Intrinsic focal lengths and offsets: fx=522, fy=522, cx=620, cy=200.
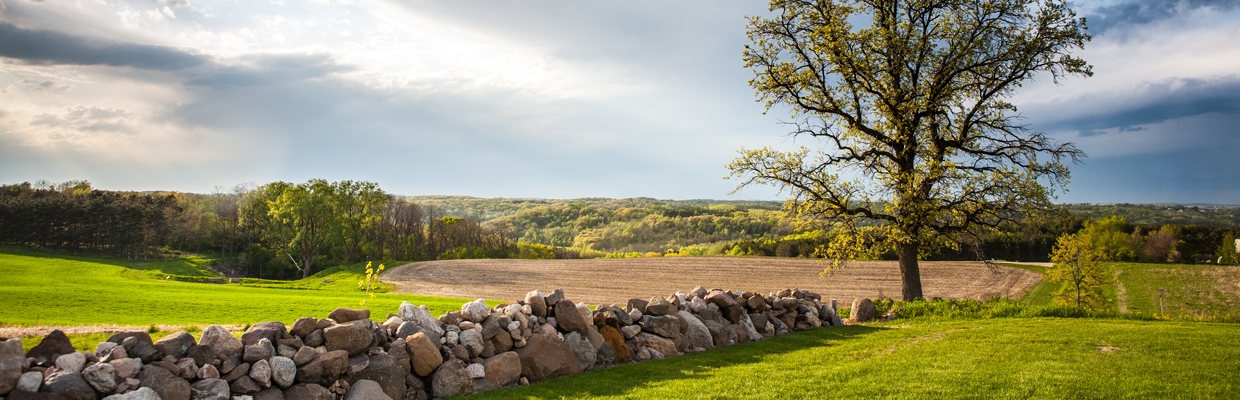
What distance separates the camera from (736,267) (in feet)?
128

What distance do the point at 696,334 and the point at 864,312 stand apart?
636 cm

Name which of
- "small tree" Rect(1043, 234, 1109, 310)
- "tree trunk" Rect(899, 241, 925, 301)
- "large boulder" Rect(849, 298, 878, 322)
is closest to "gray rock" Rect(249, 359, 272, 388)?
"large boulder" Rect(849, 298, 878, 322)

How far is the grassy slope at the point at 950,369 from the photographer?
18.9 feet

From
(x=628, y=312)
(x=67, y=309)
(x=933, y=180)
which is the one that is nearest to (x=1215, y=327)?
(x=933, y=180)

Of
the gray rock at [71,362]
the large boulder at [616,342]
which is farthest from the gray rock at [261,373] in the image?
the large boulder at [616,342]

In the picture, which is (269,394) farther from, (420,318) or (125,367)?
(420,318)

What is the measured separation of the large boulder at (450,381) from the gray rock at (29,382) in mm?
3576

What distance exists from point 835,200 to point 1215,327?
7.86 metres

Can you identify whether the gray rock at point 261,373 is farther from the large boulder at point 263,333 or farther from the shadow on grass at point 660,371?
the shadow on grass at point 660,371

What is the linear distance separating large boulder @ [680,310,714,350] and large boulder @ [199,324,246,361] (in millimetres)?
7200

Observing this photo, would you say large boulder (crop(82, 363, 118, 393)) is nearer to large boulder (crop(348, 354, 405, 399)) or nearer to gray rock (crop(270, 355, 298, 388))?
gray rock (crop(270, 355, 298, 388))

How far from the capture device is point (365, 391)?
241 inches

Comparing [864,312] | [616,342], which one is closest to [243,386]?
[616,342]

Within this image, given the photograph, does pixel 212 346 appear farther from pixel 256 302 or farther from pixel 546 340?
pixel 256 302
